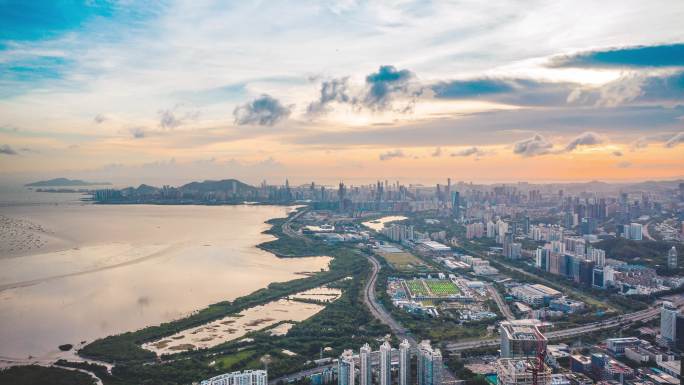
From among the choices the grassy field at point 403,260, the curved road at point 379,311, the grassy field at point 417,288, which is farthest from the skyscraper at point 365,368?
the grassy field at point 403,260

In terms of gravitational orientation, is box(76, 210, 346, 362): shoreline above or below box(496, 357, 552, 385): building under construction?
below

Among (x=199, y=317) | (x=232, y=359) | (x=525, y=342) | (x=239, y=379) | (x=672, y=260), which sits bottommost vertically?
(x=232, y=359)

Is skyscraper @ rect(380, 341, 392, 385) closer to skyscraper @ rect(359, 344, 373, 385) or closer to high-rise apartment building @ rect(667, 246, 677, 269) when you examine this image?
skyscraper @ rect(359, 344, 373, 385)

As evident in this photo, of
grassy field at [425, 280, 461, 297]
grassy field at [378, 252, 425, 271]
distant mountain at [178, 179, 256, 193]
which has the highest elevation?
distant mountain at [178, 179, 256, 193]

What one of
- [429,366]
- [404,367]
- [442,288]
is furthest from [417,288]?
[429,366]

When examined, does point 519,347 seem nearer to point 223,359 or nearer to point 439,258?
point 223,359

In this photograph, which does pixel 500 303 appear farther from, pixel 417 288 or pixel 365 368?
pixel 365 368

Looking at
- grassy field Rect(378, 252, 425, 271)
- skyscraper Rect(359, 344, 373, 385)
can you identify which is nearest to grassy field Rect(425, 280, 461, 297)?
grassy field Rect(378, 252, 425, 271)
